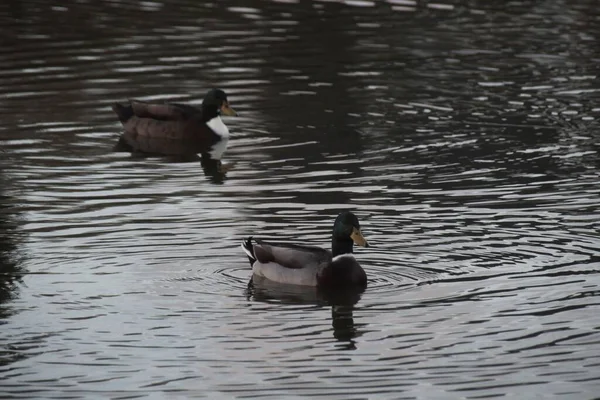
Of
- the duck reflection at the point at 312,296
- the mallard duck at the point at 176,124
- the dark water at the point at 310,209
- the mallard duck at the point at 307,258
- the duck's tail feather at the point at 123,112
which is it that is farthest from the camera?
the duck's tail feather at the point at 123,112

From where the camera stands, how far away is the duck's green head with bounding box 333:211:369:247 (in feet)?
51.2

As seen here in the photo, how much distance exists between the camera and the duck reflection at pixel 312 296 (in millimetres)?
14625

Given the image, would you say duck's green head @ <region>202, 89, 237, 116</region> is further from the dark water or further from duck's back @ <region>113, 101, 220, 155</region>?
the dark water

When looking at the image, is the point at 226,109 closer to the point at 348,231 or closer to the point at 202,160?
the point at 202,160

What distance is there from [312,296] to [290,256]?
0.51 metres

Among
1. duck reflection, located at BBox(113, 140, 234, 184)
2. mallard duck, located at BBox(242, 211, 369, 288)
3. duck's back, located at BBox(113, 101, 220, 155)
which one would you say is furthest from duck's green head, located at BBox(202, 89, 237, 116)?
mallard duck, located at BBox(242, 211, 369, 288)

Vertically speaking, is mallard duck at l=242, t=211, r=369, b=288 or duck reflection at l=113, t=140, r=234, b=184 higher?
mallard duck at l=242, t=211, r=369, b=288

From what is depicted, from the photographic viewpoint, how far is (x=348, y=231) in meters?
15.6

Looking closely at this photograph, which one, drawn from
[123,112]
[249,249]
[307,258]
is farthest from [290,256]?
[123,112]

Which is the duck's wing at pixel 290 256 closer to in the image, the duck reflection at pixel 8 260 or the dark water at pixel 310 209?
the dark water at pixel 310 209

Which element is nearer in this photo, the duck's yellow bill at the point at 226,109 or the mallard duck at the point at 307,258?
the mallard duck at the point at 307,258

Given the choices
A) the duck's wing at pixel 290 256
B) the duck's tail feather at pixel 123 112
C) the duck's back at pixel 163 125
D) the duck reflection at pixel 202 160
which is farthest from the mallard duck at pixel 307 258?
the duck's tail feather at pixel 123 112

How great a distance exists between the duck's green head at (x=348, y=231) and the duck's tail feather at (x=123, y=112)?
9.66 meters

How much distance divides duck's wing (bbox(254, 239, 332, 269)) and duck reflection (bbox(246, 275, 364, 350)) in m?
0.22
